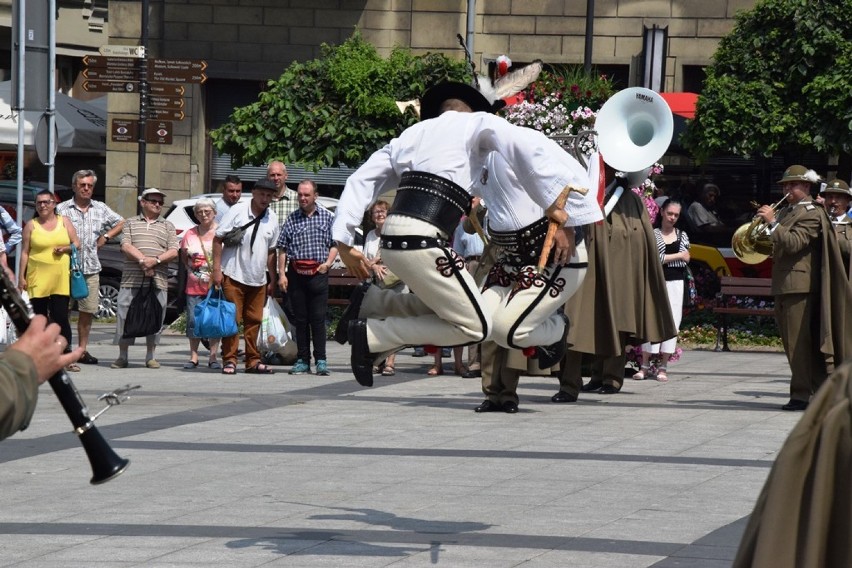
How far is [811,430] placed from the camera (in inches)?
113

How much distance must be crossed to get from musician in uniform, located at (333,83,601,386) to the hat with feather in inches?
0.7

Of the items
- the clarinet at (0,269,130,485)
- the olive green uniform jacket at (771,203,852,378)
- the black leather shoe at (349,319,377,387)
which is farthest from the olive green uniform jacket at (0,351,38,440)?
the olive green uniform jacket at (771,203,852,378)

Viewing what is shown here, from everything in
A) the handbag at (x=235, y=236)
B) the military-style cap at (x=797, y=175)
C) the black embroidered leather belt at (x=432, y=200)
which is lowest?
the handbag at (x=235, y=236)

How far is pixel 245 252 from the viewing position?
14.6 meters

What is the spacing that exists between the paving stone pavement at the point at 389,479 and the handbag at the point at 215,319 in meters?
0.85

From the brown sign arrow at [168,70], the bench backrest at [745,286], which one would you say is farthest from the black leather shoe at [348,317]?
the brown sign arrow at [168,70]

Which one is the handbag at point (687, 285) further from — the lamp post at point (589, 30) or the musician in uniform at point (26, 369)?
the musician in uniform at point (26, 369)

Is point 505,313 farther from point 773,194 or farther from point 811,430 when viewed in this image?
point 773,194

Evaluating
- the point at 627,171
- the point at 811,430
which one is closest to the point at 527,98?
the point at 627,171

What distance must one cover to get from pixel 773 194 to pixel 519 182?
53.4 feet

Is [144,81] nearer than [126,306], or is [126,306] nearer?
[126,306]

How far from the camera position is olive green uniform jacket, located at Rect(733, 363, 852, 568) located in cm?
283

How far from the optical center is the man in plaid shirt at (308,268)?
1454 centimetres

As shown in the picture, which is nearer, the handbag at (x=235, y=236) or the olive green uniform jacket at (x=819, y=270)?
the olive green uniform jacket at (x=819, y=270)
